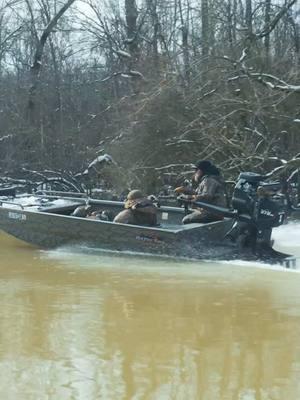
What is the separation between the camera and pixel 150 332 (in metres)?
6.31

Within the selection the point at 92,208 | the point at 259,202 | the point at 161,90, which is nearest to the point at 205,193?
the point at 259,202

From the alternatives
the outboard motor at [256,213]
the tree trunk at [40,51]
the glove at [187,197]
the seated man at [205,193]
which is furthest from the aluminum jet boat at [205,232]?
the tree trunk at [40,51]

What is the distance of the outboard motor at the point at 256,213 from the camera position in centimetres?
974

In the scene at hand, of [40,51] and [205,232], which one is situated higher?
[40,51]

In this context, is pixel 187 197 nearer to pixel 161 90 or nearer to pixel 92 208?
pixel 92 208

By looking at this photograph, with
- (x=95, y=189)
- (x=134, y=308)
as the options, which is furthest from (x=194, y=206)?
(x=95, y=189)

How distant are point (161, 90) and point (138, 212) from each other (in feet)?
22.1

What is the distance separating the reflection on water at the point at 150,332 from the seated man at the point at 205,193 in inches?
43.3

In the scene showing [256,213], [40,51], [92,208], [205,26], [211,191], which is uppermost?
[40,51]

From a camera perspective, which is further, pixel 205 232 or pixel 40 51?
pixel 40 51

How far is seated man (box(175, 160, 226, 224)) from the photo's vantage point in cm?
1077

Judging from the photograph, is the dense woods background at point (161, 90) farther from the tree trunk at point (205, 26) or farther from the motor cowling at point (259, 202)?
the motor cowling at point (259, 202)

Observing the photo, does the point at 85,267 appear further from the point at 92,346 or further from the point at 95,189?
the point at 95,189

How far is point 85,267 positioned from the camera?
32.5 feet
